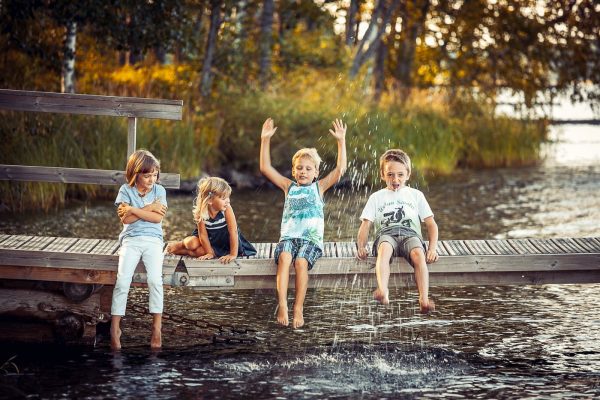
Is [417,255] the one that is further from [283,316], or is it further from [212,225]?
[212,225]

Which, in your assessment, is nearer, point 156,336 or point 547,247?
point 156,336

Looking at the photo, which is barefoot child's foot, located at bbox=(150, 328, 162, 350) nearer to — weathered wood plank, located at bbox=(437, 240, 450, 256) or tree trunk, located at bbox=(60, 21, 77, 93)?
weathered wood plank, located at bbox=(437, 240, 450, 256)

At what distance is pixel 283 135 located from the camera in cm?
1995

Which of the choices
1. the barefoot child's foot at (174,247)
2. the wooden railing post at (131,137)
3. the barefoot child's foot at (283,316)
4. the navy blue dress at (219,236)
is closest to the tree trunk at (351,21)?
the wooden railing post at (131,137)

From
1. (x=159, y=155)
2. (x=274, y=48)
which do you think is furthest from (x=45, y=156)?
(x=274, y=48)

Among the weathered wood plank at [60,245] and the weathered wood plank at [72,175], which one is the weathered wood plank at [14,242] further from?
the weathered wood plank at [72,175]

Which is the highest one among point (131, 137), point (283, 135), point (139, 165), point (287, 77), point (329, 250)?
point (287, 77)

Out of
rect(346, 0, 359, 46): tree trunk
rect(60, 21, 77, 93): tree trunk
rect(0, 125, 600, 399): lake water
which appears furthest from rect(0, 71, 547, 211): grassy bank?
rect(0, 125, 600, 399): lake water

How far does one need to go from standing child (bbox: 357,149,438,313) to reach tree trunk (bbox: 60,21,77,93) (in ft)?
33.3

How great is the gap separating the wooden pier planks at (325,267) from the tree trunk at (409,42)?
21.3 m

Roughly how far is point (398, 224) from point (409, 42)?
23668mm

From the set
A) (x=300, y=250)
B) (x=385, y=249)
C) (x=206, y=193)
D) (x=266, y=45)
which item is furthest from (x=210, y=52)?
(x=385, y=249)

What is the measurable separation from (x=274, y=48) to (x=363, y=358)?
18589mm

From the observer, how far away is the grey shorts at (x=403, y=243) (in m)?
8.22
